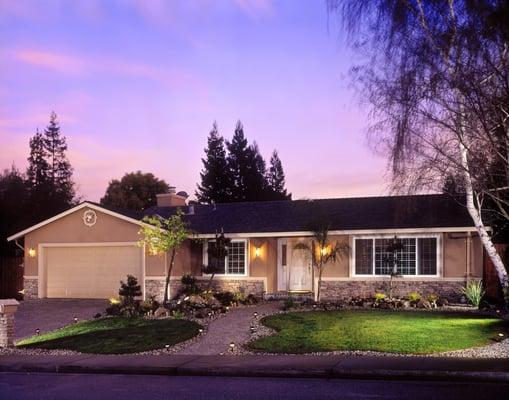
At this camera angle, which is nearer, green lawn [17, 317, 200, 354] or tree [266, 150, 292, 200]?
green lawn [17, 317, 200, 354]

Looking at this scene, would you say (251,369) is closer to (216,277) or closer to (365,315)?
(365,315)

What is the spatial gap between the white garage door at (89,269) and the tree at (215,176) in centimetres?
3067

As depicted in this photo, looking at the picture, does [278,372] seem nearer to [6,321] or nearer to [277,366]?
[277,366]

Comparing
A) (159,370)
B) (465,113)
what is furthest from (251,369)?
(465,113)

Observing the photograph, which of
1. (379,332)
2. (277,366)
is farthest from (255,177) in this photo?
(277,366)

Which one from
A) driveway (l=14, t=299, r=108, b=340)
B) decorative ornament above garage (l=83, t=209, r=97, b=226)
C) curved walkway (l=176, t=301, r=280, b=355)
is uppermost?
decorative ornament above garage (l=83, t=209, r=97, b=226)

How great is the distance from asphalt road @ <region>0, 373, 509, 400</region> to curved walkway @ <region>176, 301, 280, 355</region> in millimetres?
2891

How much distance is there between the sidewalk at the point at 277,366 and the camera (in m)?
11.5

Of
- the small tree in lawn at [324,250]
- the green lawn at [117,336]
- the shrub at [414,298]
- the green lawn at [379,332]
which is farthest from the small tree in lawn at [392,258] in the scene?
the green lawn at [117,336]

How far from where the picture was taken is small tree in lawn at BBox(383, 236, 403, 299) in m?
23.6

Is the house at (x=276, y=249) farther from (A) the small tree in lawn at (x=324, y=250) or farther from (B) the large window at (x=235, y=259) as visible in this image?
(A) the small tree in lawn at (x=324, y=250)

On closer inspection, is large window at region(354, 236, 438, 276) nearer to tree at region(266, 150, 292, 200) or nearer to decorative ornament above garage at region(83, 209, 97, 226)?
decorative ornament above garage at region(83, 209, 97, 226)

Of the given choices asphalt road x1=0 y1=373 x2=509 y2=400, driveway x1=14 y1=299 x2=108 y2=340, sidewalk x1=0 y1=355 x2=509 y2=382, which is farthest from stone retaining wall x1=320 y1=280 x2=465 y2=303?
asphalt road x1=0 y1=373 x2=509 y2=400

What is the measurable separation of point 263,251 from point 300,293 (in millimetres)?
2154
